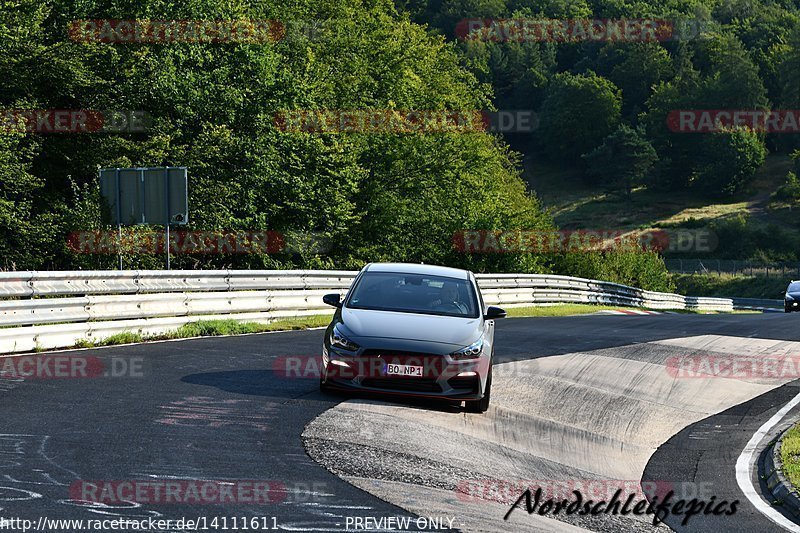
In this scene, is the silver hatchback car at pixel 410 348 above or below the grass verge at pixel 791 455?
above

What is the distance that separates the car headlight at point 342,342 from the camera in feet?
35.1

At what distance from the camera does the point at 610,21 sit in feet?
584

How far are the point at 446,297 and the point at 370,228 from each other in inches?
1257

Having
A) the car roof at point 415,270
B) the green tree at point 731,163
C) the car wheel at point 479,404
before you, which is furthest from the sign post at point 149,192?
the green tree at point 731,163

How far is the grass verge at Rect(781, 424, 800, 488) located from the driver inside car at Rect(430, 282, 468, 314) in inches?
146

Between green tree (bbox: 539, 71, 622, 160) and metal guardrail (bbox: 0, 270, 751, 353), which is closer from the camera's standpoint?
metal guardrail (bbox: 0, 270, 751, 353)

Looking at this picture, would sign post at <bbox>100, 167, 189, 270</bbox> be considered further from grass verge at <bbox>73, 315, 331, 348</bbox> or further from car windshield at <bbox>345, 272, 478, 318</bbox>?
car windshield at <bbox>345, 272, 478, 318</bbox>

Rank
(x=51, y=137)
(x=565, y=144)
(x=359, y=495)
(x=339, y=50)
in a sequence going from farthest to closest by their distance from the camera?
(x=565, y=144) → (x=339, y=50) → (x=51, y=137) → (x=359, y=495)

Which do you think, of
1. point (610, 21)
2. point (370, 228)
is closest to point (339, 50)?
point (370, 228)

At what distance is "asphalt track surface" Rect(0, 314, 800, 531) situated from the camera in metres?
6.48

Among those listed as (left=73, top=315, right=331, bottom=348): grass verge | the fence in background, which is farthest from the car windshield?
the fence in background

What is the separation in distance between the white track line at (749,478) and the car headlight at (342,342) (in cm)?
402

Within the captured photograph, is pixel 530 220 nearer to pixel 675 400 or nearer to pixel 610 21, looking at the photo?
pixel 675 400

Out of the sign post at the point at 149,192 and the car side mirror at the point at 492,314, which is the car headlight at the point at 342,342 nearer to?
the car side mirror at the point at 492,314
